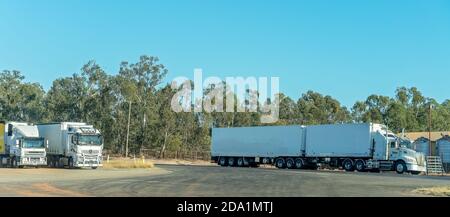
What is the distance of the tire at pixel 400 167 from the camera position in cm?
4803

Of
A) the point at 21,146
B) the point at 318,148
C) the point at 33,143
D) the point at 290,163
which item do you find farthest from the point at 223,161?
the point at 21,146

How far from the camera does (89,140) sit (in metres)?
44.2

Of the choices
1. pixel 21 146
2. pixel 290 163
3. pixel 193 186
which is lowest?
pixel 193 186

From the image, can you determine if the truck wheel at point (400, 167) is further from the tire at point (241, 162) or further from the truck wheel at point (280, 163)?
the tire at point (241, 162)

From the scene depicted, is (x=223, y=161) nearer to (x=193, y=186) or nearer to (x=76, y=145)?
(x=76, y=145)

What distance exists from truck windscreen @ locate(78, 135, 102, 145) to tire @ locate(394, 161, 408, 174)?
23.6 m

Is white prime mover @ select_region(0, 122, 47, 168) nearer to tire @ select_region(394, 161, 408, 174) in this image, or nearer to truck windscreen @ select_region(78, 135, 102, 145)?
truck windscreen @ select_region(78, 135, 102, 145)

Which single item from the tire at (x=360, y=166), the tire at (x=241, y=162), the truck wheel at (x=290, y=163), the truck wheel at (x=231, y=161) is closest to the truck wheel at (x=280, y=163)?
the truck wheel at (x=290, y=163)

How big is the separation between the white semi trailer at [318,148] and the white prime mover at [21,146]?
2126cm

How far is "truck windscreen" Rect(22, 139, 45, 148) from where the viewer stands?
4430cm

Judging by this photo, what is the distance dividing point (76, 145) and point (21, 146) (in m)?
4.14

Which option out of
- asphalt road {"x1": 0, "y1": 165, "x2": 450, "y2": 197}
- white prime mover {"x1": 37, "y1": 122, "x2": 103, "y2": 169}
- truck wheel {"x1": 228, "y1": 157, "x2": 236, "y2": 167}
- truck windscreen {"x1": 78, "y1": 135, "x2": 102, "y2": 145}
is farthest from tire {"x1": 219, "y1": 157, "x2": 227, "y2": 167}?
Result: asphalt road {"x1": 0, "y1": 165, "x2": 450, "y2": 197}

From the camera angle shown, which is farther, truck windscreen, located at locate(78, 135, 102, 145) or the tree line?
the tree line
